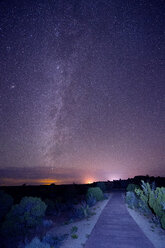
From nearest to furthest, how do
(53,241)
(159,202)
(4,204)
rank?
(53,241)
(159,202)
(4,204)

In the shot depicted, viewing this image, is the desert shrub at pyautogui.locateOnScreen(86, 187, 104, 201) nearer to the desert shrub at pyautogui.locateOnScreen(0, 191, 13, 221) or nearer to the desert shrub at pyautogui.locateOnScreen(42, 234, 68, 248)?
the desert shrub at pyautogui.locateOnScreen(0, 191, 13, 221)

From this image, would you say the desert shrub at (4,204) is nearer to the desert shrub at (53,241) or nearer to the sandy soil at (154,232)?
the desert shrub at (53,241)

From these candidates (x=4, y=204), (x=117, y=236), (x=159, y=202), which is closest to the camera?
(x=117, y=236)

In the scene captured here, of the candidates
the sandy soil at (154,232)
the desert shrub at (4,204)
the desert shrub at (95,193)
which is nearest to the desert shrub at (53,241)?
the sandy soil at (154,232)

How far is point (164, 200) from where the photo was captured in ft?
26.8

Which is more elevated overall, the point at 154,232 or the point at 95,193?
the point at 95,193

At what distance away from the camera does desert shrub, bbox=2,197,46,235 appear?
8773 mm

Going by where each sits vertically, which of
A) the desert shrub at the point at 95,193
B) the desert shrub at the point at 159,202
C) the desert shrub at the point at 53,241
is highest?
the desert shrub at the point at 159,202

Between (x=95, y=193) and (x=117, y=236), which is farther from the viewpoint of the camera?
(x=95, y=193)

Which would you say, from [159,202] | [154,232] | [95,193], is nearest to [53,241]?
[154,232]

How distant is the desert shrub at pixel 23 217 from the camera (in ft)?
28.8

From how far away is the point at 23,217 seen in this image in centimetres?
927

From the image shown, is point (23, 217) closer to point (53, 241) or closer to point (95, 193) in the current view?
point (53, 241)

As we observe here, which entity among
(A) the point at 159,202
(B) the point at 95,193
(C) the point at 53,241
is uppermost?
(A) the point at 159,202
